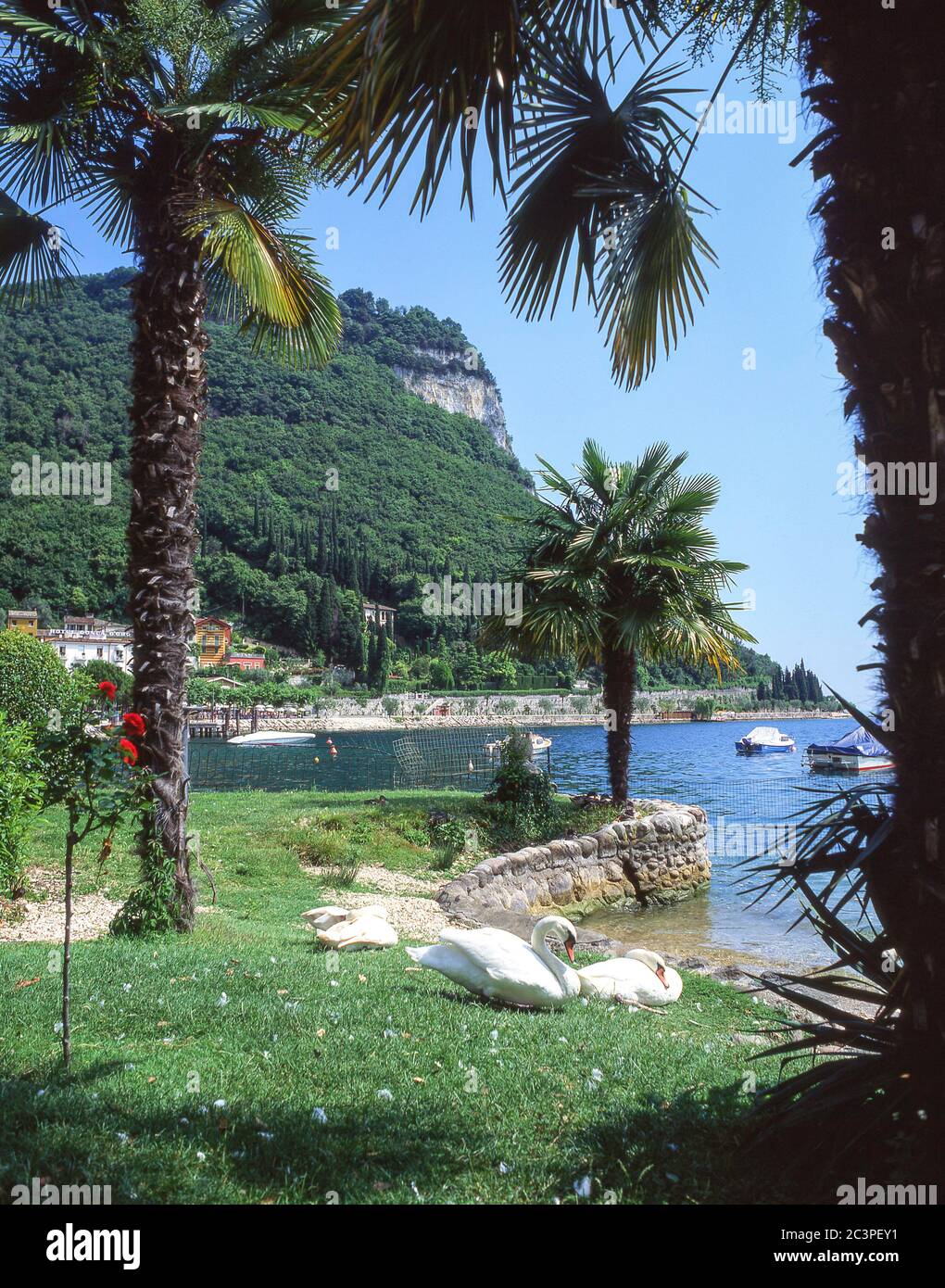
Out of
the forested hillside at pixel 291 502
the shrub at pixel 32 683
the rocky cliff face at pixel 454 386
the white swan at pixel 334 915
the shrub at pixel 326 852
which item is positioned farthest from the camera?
the rocky cliff face at pixel 454 386

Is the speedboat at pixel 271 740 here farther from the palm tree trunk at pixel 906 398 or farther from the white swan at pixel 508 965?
the palm tree trunk at pixel 906 398

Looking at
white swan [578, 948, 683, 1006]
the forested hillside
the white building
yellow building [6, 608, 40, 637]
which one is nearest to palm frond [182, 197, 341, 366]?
white swan [578, 948, 683, 1006]

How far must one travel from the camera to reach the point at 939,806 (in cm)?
225

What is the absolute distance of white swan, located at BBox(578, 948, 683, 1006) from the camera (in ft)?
19.9

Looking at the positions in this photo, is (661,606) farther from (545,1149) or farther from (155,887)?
A: (545,1149)

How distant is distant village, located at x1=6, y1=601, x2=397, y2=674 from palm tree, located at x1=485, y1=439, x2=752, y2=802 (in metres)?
35.3

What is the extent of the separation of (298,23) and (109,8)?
1.39 m

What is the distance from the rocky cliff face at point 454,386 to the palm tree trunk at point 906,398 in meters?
128

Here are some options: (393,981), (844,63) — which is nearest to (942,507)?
(844,63)

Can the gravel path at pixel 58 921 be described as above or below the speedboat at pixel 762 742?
above

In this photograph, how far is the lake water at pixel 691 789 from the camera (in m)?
9.92

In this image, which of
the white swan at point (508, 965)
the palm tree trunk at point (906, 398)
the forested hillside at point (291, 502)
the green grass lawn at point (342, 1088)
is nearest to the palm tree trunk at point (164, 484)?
the green grass lawn at point (342, 1088)

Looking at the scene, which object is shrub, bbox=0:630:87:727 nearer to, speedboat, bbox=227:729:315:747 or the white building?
speedboat, bbox=227:729:315:747

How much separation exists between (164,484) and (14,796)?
2.65 metres
